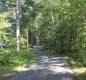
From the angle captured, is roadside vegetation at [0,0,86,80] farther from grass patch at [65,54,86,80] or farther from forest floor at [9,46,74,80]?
forest floor at [9,46,74,80]

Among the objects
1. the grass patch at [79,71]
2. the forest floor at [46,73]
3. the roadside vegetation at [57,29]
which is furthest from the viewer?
the roadside vegetation at [57,29]

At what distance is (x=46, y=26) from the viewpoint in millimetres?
52625

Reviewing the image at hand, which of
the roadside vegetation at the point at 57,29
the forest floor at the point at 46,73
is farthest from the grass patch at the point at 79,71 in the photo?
the forest floor at the point at 46,73

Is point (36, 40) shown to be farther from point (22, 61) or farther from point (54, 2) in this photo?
point (22, 61)

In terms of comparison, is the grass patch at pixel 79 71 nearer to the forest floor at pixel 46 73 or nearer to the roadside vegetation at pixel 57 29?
the roadside vegetation at pixel 57 29

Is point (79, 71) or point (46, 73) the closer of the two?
point (46, 73)

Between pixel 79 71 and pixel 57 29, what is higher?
pixel 57 29

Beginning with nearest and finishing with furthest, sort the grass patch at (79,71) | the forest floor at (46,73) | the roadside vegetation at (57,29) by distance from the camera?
the grass patch at (79,71) → the forest floor at (46,73) → the roadside vegetation at (57,29)

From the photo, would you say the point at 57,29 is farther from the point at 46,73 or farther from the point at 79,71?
the point at 46,73

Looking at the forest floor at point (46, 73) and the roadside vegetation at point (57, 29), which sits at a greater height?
the roadside vegetation at point (57, 29)

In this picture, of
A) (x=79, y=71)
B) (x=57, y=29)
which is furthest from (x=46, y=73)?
(x=57, y=29)

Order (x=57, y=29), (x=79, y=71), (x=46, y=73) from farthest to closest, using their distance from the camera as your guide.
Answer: (x=57, y=29)
(x=79, y=71)
(x=46, y=73)

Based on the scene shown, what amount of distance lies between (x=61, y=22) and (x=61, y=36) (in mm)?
2063

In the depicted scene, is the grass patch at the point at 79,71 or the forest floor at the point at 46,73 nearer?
the grass patch at the point at 79,71
